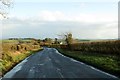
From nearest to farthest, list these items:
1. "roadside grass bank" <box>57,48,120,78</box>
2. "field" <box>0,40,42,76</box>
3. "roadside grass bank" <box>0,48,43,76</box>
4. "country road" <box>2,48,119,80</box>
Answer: "country road" <box>2,48,119,80</box> < "roadside grass bank" <box>57,48,120,78</box> < "roadside grass bank" <box>0,48,43,76</box> < "field" <box>0,40,42,76</box>

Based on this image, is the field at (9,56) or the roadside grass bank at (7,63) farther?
the field at (9,56)

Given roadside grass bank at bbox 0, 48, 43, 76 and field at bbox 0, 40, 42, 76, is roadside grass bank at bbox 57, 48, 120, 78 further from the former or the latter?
field at bbox 0, 40, 42, 76

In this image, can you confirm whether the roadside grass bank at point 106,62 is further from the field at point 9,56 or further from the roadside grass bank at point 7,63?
the field at point 9,56

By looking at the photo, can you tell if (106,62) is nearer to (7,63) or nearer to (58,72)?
(58,72)

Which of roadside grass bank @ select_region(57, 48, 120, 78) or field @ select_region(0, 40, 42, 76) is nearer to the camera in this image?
roadside grass bank @ select_region(57, 48, 120, 78)

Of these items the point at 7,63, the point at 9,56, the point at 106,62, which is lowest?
the point at 7,63

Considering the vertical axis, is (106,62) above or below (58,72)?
above

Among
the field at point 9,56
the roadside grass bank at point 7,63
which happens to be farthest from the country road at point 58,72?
the field at point 9,56

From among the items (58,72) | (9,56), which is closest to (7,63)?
(9,56)

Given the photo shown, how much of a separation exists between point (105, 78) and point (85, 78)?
4.19 ft

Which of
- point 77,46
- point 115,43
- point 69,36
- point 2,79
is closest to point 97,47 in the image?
point 115,43

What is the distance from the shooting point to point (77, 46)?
310 ft

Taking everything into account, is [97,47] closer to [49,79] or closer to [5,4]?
[5,4]

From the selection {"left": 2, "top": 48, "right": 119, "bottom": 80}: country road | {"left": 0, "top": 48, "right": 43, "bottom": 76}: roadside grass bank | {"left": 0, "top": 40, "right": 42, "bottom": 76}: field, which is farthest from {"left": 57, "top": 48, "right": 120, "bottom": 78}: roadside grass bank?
{"left": 0, "top": 40, "right": 42, "bottom": 76}: field
